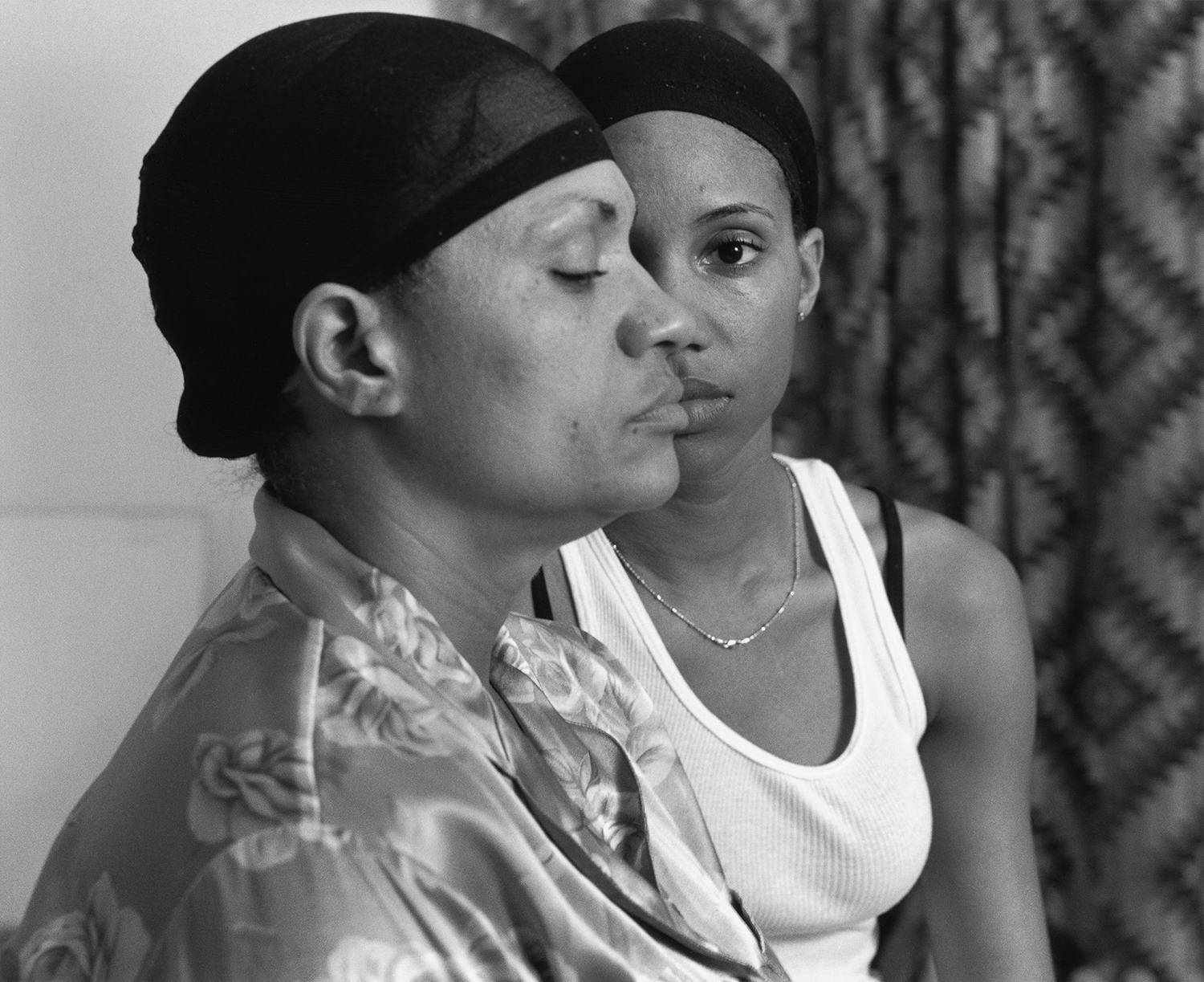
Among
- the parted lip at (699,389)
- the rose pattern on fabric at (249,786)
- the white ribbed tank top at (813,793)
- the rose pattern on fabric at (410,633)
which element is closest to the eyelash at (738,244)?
the parted lip at (699,389)

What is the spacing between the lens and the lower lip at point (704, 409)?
126 centimetres

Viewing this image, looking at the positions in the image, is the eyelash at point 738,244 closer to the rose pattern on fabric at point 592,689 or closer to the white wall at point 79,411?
the rose pattern on fabric at point 592,689

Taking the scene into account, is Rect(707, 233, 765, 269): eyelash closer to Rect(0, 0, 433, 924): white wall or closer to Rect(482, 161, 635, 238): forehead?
Rect(482, 161, 635, 238): forehead

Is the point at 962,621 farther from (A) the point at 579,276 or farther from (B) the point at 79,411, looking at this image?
(B) the point at 79,411

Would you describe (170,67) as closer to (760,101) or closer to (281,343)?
(760,101)

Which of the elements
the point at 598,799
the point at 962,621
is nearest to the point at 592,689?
the point at 598,799

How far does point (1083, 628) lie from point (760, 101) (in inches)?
26.0

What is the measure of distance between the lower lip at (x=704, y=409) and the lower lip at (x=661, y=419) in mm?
298

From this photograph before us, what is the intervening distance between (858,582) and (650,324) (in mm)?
609

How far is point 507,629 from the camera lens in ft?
3.51

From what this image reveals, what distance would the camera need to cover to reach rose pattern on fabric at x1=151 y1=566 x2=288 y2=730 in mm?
823

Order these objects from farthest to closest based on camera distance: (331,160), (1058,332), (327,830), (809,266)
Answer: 1. (1058,332)
2. (809,266)
3. (331,160)
4. (327,830)

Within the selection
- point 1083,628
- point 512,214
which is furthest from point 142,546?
point 1083,628

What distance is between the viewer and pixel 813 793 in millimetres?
1308
